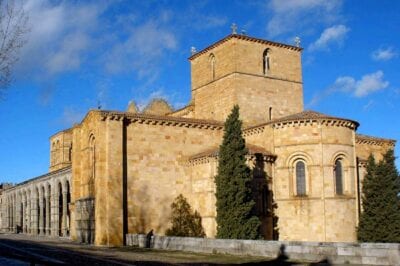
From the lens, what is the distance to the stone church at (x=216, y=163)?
98.7ft

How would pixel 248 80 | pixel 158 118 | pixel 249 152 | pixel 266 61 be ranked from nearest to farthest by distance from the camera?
pixel 249 152 < pixel 158 118 < pixel 248 80 < pixel 266 61

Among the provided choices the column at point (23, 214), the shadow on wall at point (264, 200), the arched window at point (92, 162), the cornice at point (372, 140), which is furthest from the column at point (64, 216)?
the cornice at point (372, 140)

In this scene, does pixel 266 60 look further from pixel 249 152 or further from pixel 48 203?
pixel 48 203

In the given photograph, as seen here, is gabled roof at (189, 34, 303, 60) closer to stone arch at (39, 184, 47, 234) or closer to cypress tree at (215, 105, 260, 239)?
cypress tree at (215, 105, 260, 239)

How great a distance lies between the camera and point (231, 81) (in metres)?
37.2

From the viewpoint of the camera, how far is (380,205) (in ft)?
102

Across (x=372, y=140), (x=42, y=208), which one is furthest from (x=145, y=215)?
(x=42, y=208)

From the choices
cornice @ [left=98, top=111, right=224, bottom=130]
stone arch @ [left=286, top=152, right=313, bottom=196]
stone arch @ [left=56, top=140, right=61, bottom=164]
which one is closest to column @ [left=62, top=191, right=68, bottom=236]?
cornice @ [left=98, top=111, right=224, bottom=130]

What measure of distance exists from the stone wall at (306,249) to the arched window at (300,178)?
861 cm

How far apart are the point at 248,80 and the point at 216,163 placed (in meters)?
8.99

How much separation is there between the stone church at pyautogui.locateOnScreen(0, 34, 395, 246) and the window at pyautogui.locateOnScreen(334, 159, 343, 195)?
0.20ft

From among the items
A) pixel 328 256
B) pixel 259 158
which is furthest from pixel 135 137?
pixel 328 256

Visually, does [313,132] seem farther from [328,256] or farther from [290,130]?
[328,256]

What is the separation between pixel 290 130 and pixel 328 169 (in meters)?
3.20
